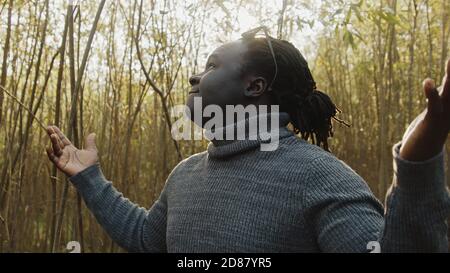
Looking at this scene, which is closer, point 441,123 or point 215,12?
point 441,123

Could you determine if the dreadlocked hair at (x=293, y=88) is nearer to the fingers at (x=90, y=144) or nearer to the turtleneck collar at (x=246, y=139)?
the turtleneck collar at (x=246, y=139)

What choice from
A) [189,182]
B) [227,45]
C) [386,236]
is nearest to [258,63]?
[227,45]

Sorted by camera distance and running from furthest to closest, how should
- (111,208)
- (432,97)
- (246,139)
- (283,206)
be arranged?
(111,208) < (246,139) < (283,206) < (432,97)

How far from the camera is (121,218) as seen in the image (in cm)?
105

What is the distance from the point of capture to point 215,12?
213 cm

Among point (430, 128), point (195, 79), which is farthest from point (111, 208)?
point (430, 128)

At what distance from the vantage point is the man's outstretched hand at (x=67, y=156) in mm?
1054

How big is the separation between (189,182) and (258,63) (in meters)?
0.23

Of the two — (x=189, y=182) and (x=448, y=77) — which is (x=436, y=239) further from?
(x=189, y=182)

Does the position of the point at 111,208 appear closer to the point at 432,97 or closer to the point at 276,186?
the point at 276,186

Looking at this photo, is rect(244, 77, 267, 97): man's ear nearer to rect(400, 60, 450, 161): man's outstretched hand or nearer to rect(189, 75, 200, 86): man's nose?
rect(189, 75, 200, 86): man's nose

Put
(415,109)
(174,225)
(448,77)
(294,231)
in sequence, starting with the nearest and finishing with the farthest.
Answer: (448,77), (294,231), (174,225), (415,109)

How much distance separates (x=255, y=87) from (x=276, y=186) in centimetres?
20

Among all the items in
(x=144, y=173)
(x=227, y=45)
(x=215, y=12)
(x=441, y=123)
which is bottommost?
(x=144, y=173)
